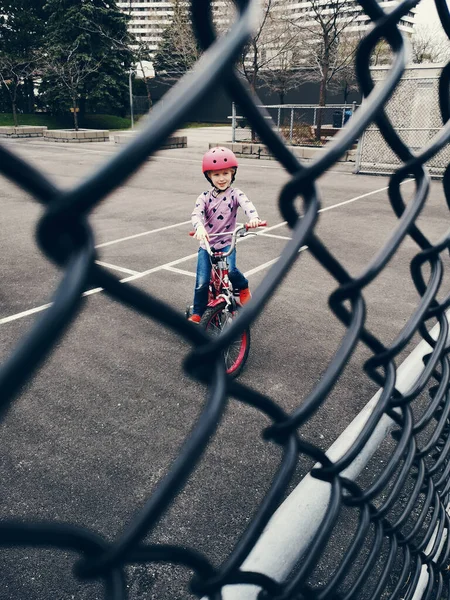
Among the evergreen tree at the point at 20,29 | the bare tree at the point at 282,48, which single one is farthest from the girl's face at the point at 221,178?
the evergreen tree at the point at 20,29

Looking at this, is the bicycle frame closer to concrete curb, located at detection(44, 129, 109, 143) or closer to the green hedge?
concrete curb, located at detection(44, 129, 109, 143)

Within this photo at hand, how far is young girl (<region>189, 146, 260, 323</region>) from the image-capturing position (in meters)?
4.64

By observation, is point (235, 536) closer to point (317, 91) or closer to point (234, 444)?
point (234, 444)

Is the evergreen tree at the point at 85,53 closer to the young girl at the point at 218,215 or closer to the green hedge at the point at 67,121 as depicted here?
the green hedge at the point at 67,121

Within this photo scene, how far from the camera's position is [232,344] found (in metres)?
4.48

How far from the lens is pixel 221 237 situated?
482 centimetres

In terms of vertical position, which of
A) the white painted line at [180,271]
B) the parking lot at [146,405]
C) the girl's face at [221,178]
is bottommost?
the parking lot at [146,405]

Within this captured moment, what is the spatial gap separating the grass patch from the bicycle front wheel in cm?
3933

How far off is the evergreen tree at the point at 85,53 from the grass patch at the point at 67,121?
5.77ft

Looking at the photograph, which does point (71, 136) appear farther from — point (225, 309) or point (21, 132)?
point (225, 309)

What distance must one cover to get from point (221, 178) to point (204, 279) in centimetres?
91

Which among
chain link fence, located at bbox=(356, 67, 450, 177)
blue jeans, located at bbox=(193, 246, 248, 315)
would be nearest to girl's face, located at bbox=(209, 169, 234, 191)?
blue jeans, located at bbox=(193, 246, 248, 315)

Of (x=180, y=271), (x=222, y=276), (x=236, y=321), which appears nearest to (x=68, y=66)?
(x=180, y=271)

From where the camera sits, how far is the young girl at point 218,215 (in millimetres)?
4641
